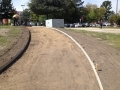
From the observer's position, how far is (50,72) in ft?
30.9

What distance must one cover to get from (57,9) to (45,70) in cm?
5797

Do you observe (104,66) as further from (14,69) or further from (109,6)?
(109,6)

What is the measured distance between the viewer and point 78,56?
1205 cm

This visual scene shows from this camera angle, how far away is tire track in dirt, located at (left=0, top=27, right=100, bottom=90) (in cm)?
812

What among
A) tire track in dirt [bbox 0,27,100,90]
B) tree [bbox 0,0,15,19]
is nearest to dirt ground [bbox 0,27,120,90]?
tire track in dirt [bbox 0,27,100,90]

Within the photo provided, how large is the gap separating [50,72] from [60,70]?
51 centimetres

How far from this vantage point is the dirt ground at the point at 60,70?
26.9ft

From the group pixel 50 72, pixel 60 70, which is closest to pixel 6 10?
pixel 60 70

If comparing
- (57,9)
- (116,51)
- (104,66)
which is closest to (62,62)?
(104,66)

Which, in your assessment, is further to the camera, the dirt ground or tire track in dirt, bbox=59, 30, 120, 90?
tire track in dirt, bbox=59, 30, 120, 90

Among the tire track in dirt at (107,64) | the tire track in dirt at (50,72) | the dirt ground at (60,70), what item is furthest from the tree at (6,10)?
the tire track in dirt at (50,72)

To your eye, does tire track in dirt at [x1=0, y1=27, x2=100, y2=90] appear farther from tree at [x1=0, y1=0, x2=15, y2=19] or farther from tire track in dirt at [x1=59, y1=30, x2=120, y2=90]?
tree at [x1=0, y1=0, x2=15, y2=19]

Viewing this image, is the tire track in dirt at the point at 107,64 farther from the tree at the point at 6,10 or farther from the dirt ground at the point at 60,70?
the tree at the point at 6,10

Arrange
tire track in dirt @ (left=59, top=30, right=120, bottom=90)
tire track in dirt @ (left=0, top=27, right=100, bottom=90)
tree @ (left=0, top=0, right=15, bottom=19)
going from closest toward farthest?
1. tire track in dirt @ (left=0, top=27, right=100, bottom=90)
2. tire track in dirt @ (left=59, top=30, right=120, bottom=90)
3. tree @ (left=0, top=0, right=15, bottom=19)
